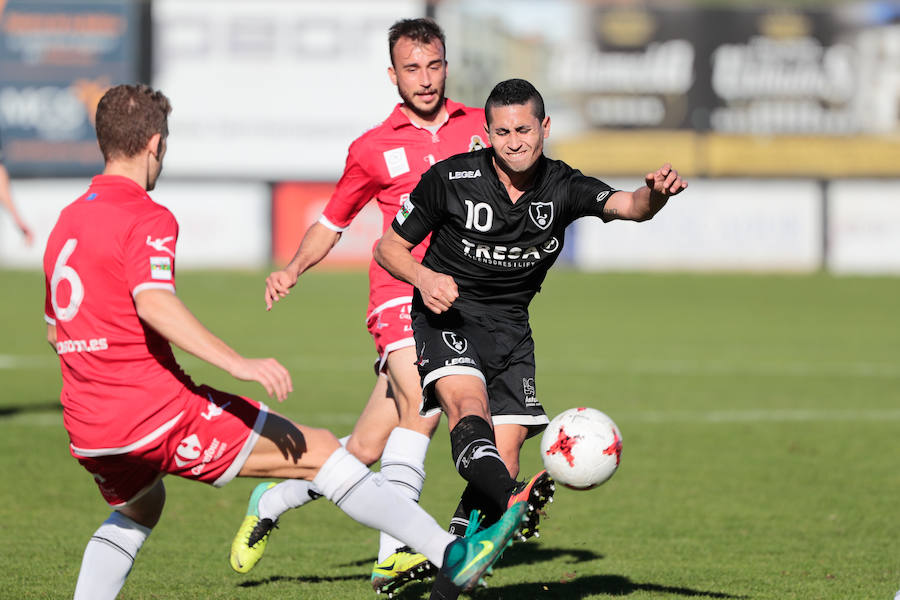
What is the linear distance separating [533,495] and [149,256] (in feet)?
5.56

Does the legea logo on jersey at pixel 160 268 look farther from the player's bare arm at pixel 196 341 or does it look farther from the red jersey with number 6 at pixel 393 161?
the red jersey with number 6 at pixel 393 161

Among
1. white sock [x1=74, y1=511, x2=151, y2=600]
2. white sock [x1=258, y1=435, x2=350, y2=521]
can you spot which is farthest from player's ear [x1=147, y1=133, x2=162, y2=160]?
white sock [x1=258, y1=435, x2=350, y2=521]

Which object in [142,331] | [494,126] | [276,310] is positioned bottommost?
[276,310]

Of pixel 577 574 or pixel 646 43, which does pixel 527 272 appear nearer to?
pixel 577 574

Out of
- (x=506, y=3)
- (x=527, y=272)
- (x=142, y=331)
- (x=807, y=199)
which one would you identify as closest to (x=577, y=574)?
(x=527, y=272)

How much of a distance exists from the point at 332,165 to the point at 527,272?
101 ft

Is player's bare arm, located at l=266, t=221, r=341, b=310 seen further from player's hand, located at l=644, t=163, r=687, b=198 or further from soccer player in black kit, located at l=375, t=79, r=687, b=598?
player's hand, located at l=644, t=163, r=687, b=198

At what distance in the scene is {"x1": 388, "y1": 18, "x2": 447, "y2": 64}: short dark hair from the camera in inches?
252

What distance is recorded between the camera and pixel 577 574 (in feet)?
21.1

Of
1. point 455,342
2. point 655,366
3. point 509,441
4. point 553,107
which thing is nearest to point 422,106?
point 455,342

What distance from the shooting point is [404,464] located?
6020mm

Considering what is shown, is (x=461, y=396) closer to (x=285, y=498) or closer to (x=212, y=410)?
(x=212, y=410)

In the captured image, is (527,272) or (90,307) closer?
(90,307)

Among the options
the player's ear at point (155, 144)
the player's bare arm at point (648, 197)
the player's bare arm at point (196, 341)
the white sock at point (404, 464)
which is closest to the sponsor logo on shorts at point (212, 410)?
the player's bare arm at point (196, 341)
